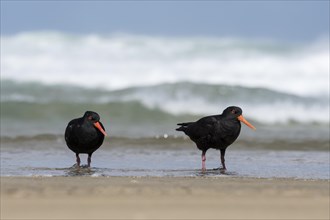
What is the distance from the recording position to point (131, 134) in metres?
14.7

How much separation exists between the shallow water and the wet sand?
1536mm

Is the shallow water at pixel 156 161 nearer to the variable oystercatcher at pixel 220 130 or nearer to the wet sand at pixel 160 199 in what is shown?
the variable oystercatcher at pixel 220 130

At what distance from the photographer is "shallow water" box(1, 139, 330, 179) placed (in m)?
8.33

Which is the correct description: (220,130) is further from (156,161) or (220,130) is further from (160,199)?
(160,199)

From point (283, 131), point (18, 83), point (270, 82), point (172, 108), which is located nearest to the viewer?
point (283, 131)

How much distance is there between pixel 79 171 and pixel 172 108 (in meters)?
12.5

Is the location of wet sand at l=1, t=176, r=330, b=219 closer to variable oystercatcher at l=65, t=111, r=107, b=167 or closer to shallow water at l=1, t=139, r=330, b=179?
shallow water at l=1, t=139, r=330, b=179

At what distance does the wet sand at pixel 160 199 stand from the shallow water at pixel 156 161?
5.04ft

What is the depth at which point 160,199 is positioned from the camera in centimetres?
550

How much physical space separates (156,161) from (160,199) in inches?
179

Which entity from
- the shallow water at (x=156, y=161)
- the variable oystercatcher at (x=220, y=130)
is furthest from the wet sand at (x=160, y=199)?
the variable oystercatcher at (x=220, y=130)

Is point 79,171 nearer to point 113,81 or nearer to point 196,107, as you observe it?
point 196,107

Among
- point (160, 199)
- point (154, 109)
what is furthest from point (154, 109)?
point (160, 199)

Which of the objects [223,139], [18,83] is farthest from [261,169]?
[18,83]
